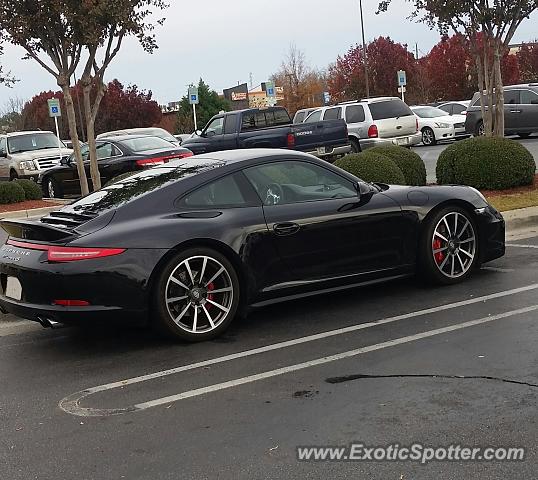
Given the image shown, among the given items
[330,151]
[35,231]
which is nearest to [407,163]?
[330,151]

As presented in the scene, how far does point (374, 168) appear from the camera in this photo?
35.5 ft

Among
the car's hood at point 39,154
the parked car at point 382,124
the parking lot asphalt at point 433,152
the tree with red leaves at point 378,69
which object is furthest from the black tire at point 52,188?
the tree with red leaves at point 378,69

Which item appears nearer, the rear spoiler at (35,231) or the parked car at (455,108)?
the rear spoiler at (35,231)

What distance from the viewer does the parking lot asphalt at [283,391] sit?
3697 mm

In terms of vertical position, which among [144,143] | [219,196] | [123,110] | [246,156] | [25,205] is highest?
[123,110]

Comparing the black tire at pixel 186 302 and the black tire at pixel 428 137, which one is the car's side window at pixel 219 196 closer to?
the black tire at pixel 186 302

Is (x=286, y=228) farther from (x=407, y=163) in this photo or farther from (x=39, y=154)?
(x=39, y=154)

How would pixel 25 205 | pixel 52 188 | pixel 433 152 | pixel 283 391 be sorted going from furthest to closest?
pixel 433 152 < pixel 52 188 < pixel 25 205 < pixel 283 391

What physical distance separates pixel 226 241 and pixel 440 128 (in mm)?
22535

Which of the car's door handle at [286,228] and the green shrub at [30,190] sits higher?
the green shrub at [30,190]

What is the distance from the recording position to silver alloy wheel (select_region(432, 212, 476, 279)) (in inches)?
269

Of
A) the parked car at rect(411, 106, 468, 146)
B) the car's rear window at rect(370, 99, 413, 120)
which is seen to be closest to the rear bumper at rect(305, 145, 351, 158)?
the car's rear window at rect(370, 99, 413, 120)

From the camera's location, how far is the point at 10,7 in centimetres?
1354

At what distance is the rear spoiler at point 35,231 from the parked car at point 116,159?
10.4 metres
